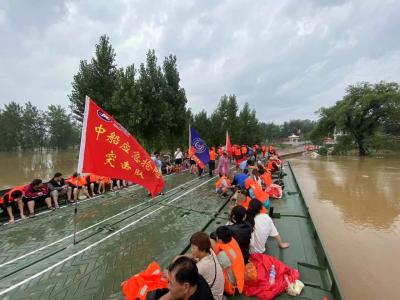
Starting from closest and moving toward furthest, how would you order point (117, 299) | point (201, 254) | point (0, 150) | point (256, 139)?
point (201, 254) < point (117, 299) < point (256, 139) < point (0, 150)

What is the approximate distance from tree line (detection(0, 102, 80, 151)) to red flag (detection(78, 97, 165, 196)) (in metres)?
60.2

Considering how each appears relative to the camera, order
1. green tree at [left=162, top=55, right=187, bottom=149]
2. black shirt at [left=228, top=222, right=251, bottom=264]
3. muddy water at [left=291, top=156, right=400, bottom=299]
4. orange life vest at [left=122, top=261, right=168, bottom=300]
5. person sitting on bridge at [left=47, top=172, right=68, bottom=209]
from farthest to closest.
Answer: green tree at [left=162, top=55, right=187, bottom=149], person sitting on bridge at [left=47, top=172, right=68, bottom=209], muddy water at [left=291, top=156, right=400, bottom=299], black shirt at [left=228, top=222, right=251, bottom=264], orange life vest at [left=122, top=261, right=168, bottom=300]

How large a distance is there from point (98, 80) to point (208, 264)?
15577 mm

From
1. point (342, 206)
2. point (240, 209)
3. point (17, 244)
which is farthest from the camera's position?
point (342, 206)

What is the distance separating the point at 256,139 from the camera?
35.0 m

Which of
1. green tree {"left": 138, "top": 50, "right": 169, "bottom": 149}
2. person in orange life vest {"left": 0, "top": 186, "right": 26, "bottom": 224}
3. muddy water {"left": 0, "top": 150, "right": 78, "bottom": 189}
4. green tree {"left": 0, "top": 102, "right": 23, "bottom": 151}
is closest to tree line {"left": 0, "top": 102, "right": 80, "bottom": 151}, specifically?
green tree {"left": 0, "top": 102, "right": 23, "bottom": 151}

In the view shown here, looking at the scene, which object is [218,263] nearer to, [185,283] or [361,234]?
[185,283]

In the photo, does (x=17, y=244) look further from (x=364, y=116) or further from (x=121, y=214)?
(x=364, y=116)

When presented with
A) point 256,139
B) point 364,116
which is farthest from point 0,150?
point 364,116

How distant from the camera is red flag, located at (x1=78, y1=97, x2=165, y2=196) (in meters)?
4.04

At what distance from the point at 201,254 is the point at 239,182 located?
5.34 metres

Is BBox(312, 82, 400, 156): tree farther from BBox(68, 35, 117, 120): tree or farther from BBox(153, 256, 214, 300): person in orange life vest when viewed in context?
BBox(153, 256, 214, 300): person in orange life vest

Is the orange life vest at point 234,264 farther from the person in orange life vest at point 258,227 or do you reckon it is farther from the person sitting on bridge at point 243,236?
the person in orange life vest at point 258,227

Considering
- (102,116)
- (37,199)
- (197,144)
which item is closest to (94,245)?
(102,116)
